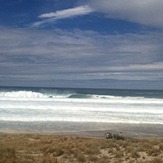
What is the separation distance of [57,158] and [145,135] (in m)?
10.7

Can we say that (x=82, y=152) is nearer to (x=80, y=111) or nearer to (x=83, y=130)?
(x=83, y=130)

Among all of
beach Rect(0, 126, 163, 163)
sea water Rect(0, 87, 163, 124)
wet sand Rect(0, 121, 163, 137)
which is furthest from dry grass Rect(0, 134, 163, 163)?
sea water Rect(0, 87, 163, 124)

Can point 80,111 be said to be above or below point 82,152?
above

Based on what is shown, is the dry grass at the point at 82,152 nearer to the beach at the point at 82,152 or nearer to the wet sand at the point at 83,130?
the beach at the point at 82,152

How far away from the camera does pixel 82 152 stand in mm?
15258

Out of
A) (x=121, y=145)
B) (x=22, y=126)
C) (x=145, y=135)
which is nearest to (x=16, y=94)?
(x=22, y=126)

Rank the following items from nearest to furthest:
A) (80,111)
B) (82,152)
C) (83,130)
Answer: (82,152) < (83,130) < (80,111)

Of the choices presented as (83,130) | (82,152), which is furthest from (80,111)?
(82,152)

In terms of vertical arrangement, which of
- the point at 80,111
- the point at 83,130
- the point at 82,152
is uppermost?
Result: the point at 80,111

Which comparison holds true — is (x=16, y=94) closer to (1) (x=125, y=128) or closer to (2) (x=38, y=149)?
(1) (x=125, y=128)

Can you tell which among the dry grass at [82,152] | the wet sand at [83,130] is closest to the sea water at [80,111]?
the wet sand at [83,130]

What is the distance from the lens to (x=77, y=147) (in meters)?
16.0

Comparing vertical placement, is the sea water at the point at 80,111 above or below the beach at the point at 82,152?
above

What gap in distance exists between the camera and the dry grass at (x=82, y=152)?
13.7 meters
